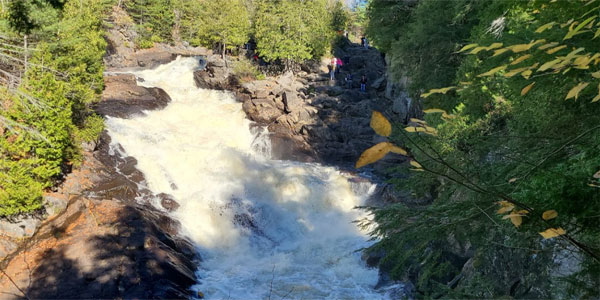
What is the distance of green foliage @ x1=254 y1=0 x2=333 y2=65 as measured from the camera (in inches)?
1261

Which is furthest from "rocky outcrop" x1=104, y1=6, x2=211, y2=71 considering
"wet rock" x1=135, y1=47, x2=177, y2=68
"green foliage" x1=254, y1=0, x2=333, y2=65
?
"green foliage" x1=254, y1=0, x2=333, y2=65

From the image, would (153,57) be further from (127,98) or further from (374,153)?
(374,153)

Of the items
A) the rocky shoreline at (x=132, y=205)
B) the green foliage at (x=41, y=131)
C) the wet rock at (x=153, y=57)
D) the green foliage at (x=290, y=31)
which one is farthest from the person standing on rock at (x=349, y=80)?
the green foliage at (x=41, y=131)

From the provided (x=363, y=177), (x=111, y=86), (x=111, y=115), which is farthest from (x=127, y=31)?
(x=363, y=177)

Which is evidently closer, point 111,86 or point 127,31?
point 111,86

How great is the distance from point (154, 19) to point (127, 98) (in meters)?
26.9

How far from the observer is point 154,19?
44.2 metres

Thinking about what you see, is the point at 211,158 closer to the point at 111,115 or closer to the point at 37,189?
the point at 111,115

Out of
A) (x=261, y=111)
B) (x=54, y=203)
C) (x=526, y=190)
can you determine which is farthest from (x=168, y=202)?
(x=526, y=190)

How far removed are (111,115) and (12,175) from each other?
9.40 metres

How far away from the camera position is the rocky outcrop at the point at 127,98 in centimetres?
1983

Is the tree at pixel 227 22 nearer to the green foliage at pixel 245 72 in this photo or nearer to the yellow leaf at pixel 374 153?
the green foliage at pixel 245 72

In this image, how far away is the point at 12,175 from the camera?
393 inches

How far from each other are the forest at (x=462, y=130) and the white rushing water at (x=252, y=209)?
6.29 feet
